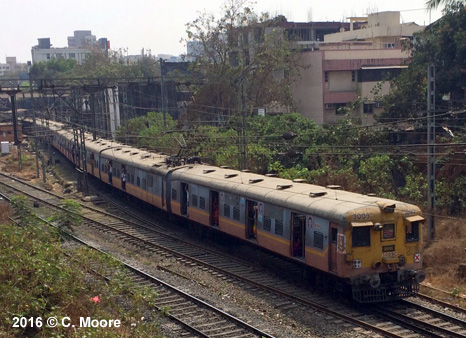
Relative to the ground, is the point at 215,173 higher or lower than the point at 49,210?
higher

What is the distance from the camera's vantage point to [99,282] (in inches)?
598

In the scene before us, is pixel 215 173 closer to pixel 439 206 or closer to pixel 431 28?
pixel 439 206

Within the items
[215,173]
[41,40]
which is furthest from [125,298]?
[41,40]

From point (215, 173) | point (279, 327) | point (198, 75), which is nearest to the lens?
point (279, 327)

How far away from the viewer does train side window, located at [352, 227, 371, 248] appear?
46.4 feet

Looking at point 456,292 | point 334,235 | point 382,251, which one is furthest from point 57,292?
point 456,292

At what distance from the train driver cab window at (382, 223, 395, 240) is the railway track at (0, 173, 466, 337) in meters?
1.83

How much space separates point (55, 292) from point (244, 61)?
37449 millimetres

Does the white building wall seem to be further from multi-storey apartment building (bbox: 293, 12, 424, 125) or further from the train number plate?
the train number plate

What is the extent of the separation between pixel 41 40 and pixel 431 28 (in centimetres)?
17455

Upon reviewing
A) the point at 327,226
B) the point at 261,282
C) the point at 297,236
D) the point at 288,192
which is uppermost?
the point at 288,192

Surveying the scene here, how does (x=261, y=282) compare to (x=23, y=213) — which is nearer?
(x=261, y=282)

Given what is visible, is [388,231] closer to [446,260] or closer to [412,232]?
[412,232]

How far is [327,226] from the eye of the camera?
14648 mm
